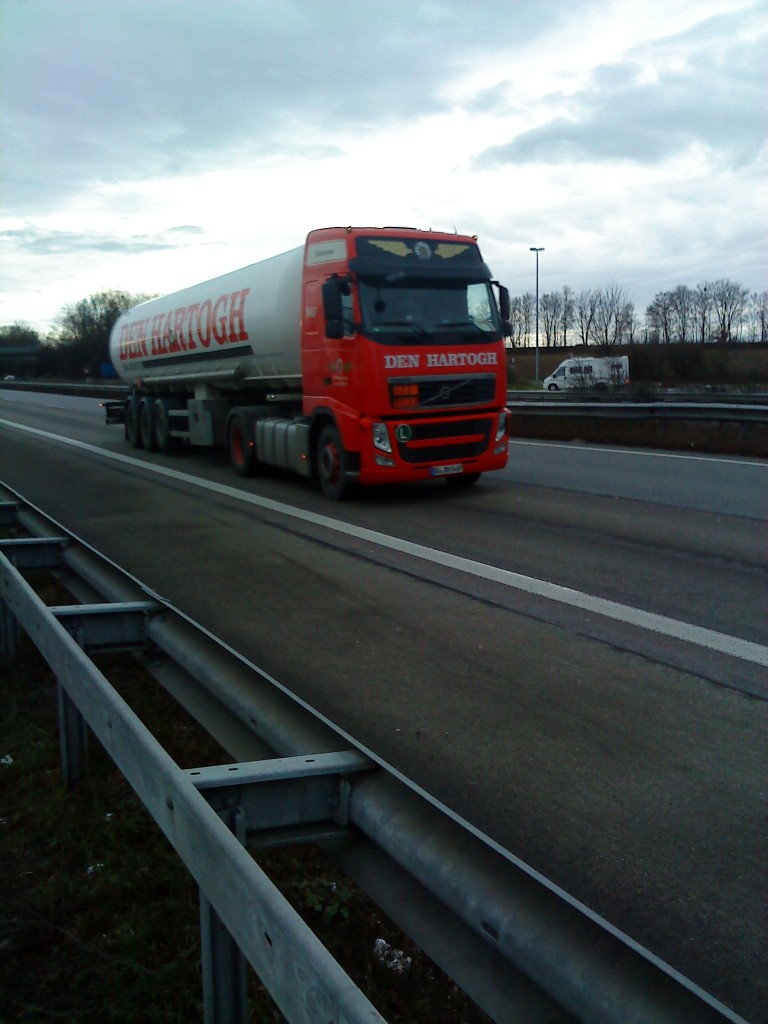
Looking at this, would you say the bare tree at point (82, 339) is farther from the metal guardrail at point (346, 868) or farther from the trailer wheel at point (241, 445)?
the metal guardrail at point (346, 868)

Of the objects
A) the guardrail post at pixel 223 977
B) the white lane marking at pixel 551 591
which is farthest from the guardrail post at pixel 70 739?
the white lane marking at pixel 551 591

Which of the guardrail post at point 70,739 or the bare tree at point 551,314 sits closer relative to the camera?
the guardrail post at point 70,739

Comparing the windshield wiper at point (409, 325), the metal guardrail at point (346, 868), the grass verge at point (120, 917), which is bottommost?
the grass verge at point (120, 917)

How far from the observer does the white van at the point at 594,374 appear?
33.1 m

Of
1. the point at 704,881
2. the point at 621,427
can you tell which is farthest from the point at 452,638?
the point at 621,427

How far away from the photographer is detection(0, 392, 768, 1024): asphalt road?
3426mm

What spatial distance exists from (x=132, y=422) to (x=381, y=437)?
475 inches

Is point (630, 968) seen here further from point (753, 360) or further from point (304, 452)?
point (753, 360)

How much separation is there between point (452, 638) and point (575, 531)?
12.0 feet

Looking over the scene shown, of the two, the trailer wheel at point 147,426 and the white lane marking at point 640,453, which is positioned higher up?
the trailer wheel at point 147,426

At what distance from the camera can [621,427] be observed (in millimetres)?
18906

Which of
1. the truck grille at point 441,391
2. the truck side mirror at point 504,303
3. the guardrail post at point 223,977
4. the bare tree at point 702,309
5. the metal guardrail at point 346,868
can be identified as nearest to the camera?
the metal guardrail at point 346,868

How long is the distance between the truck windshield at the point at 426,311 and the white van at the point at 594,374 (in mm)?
18363

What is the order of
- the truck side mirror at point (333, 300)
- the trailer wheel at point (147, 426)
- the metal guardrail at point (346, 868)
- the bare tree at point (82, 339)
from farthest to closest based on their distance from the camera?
the bare tree at point (82, 339) < the trailer wheel at point (147, 426) < the truck side mirror at point (333, 300) < the metal guardrail at point (346, 868)
